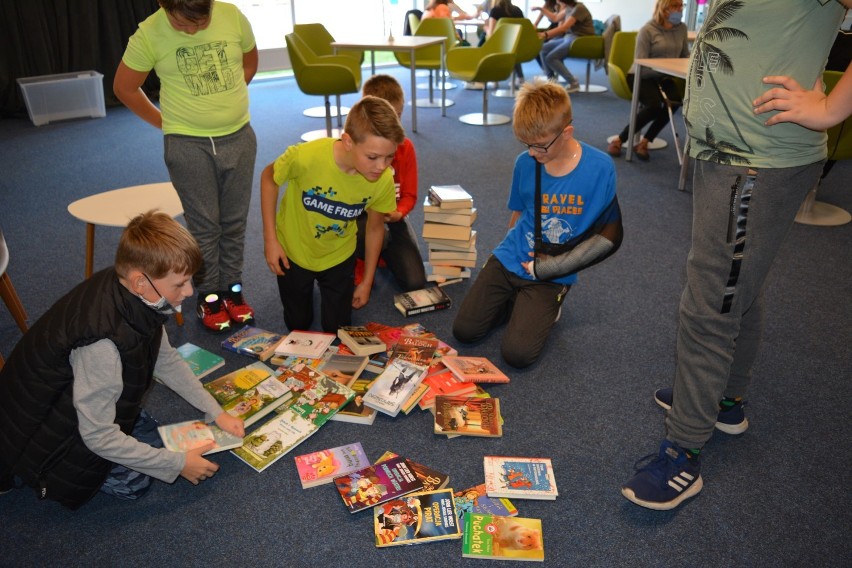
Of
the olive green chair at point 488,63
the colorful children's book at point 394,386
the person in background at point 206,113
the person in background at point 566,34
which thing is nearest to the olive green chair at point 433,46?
the olive green chair at point 488,63

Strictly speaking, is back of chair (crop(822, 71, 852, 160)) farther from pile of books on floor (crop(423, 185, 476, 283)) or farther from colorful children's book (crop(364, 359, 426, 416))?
colorful children's book (crop(364, 359, 426, 416))

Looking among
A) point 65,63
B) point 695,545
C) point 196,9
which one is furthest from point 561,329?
point 65,63

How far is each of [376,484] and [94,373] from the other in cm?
79

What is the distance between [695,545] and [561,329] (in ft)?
3.53

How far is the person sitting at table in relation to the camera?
4.55m

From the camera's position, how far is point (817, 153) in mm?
1417

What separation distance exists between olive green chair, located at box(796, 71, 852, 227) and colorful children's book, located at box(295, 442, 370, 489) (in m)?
2.62

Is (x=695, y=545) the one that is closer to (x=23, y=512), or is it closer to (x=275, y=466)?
(x=275, y=466)

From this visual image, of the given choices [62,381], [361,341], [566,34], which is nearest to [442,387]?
[361,341]

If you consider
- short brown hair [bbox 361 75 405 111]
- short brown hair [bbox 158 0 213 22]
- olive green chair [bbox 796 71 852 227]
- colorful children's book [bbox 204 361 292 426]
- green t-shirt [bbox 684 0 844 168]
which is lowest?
colorful children's book [bbox 204 361 292 426]

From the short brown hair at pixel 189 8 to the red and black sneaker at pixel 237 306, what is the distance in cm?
105

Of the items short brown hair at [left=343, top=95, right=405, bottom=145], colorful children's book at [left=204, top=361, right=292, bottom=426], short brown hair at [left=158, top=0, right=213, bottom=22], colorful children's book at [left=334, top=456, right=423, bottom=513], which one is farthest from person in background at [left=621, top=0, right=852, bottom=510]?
short brown hair at [left=158, top=0, right=213, bottom=22]

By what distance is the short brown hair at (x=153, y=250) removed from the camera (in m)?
1.55

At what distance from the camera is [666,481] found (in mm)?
1754
